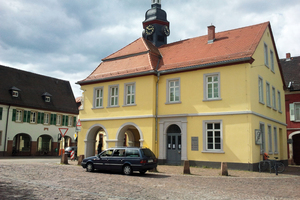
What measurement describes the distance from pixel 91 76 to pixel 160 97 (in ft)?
24.2

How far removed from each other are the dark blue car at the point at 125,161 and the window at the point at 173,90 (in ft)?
22.6

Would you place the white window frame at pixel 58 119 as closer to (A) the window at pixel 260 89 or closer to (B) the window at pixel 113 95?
(B) the window at pixel 113 95

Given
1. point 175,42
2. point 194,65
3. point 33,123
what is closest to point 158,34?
point 175,42

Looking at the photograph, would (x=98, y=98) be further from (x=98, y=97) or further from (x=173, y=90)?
(x=173, y=90)

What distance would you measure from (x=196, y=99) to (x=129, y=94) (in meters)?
5.71

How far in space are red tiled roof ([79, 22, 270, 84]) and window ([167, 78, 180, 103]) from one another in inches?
40.4

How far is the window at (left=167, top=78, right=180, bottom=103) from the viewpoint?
21.9 m

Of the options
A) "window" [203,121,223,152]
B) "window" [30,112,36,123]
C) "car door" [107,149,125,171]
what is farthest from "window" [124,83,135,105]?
"window" [30,112,36,123]

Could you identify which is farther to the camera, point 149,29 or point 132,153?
point 149,29

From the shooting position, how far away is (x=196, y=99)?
20641 mm

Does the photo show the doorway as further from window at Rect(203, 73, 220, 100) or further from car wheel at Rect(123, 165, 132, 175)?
car wheel at Rect(123, 165, 132, 175)

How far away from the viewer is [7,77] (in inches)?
1588


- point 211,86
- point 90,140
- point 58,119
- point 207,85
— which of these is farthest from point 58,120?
point 211,86

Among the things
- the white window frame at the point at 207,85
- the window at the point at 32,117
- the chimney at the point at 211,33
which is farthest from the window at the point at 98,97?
the window at the point at 32,117
